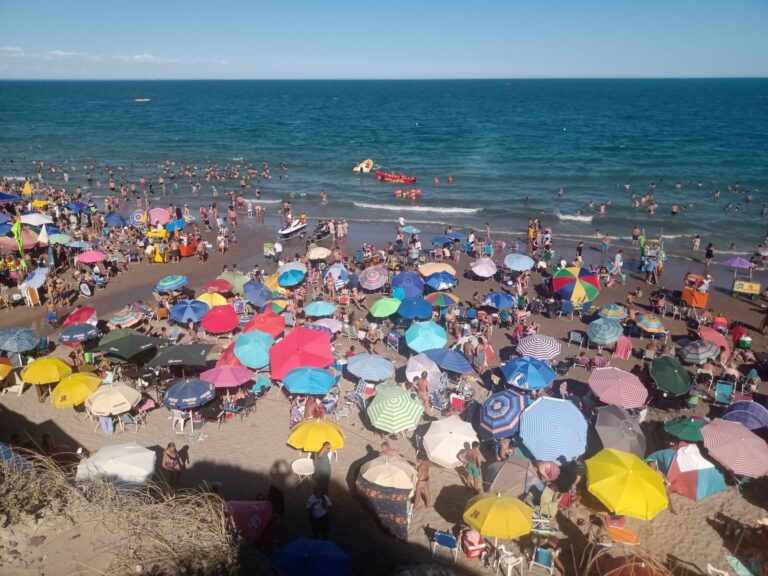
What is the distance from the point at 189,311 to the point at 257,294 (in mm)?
2578

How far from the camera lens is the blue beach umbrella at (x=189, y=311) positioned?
1678cm

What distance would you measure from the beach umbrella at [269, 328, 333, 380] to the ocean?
22.1 meters

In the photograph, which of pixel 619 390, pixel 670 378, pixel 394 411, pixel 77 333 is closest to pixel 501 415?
pixel 394 411

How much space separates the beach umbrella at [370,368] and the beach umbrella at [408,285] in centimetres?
503

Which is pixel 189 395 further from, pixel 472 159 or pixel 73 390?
pixel 472 159

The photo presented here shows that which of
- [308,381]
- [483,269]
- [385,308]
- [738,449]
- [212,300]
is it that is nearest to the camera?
[738,449]

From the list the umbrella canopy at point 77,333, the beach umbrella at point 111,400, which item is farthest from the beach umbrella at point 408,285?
the umbrella canopy at point 77,333

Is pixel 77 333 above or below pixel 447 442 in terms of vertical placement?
above

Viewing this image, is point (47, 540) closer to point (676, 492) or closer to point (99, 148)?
point (676, 492)

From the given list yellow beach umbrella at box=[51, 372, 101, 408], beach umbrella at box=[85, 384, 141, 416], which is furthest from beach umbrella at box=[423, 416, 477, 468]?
yellow beach umbrella at box=[51, 372, 101, 408]

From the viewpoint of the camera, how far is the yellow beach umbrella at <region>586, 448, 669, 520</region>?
8953mm

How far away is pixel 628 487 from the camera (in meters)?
→ 9.09

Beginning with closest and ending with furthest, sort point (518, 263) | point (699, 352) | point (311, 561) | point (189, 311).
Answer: point (311, 561)
point (699, 352)
point (189, 311)
point (518, 263)

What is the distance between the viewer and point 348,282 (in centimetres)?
2150
